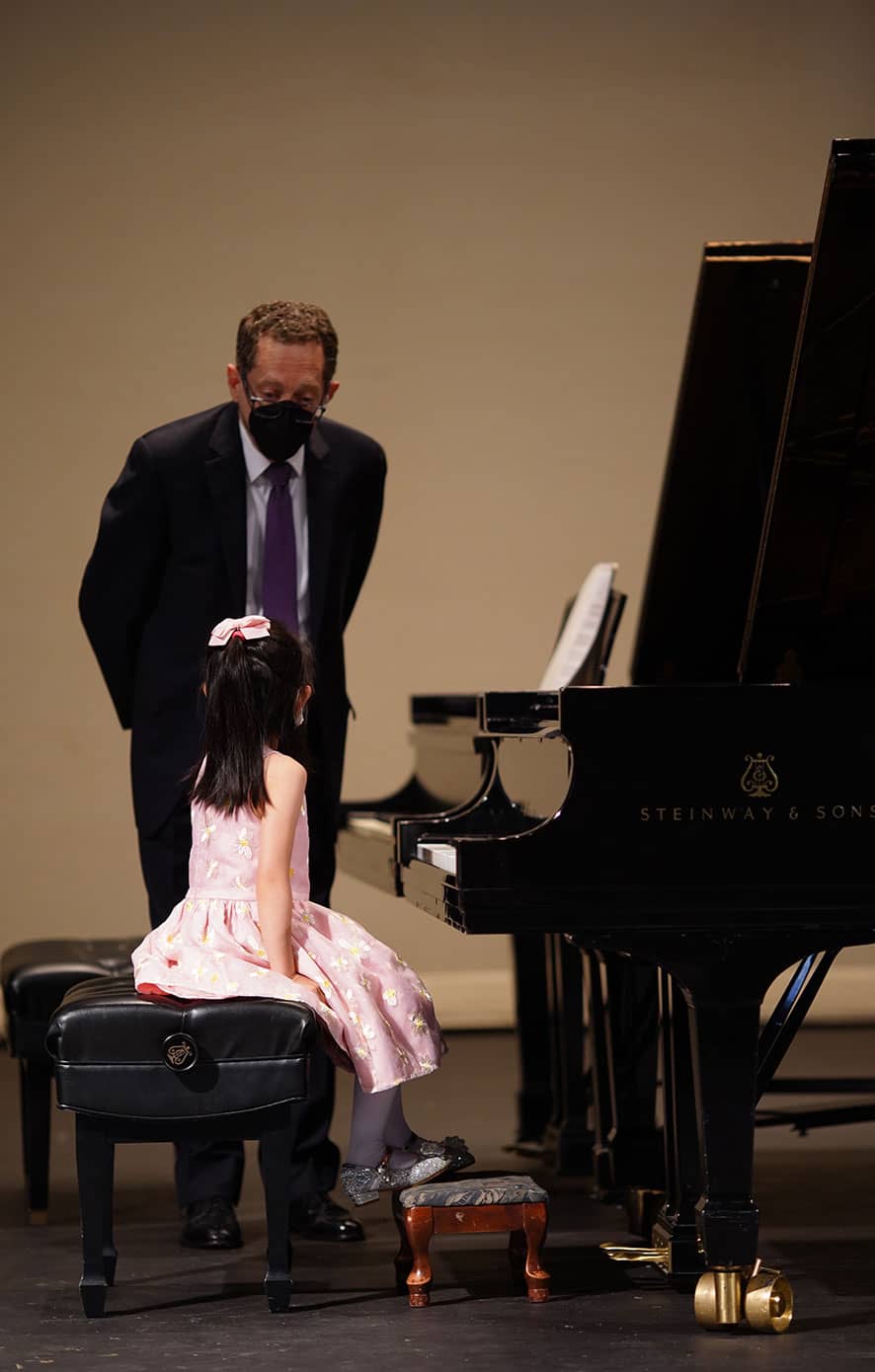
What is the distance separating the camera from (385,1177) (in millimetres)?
3072

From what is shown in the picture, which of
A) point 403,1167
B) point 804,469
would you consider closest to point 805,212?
point 804,469

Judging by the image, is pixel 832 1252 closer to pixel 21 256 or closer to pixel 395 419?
pixel 395 419

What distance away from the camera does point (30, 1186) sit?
12.7 feet

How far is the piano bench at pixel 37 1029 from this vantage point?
12.6ft

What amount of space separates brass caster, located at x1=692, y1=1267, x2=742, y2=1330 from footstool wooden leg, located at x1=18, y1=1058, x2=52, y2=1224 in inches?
62.0

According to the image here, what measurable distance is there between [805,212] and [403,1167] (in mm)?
4772

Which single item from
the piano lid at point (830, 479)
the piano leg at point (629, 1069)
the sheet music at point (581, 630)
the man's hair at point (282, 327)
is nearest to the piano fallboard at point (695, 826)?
the piano lid at point (830, 479)

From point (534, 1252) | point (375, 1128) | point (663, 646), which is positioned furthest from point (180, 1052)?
point (663, 646)

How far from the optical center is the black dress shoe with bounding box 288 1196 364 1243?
3525mm

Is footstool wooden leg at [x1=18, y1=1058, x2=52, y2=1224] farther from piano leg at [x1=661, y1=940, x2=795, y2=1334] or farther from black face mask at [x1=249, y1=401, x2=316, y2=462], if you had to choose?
piano leg at [x1=661, y1=940, x2=795, y2=1334]

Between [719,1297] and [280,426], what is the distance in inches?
67.0

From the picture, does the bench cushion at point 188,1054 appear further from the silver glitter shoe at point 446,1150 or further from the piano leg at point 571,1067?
the piano leg at point 571,1067

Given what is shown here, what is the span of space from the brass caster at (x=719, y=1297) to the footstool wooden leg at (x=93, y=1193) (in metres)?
0.92

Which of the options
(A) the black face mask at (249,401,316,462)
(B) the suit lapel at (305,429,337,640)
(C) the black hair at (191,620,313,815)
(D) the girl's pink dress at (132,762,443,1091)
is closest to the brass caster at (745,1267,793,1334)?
(D) the girl's pink dress at (132,762,443,1091)
